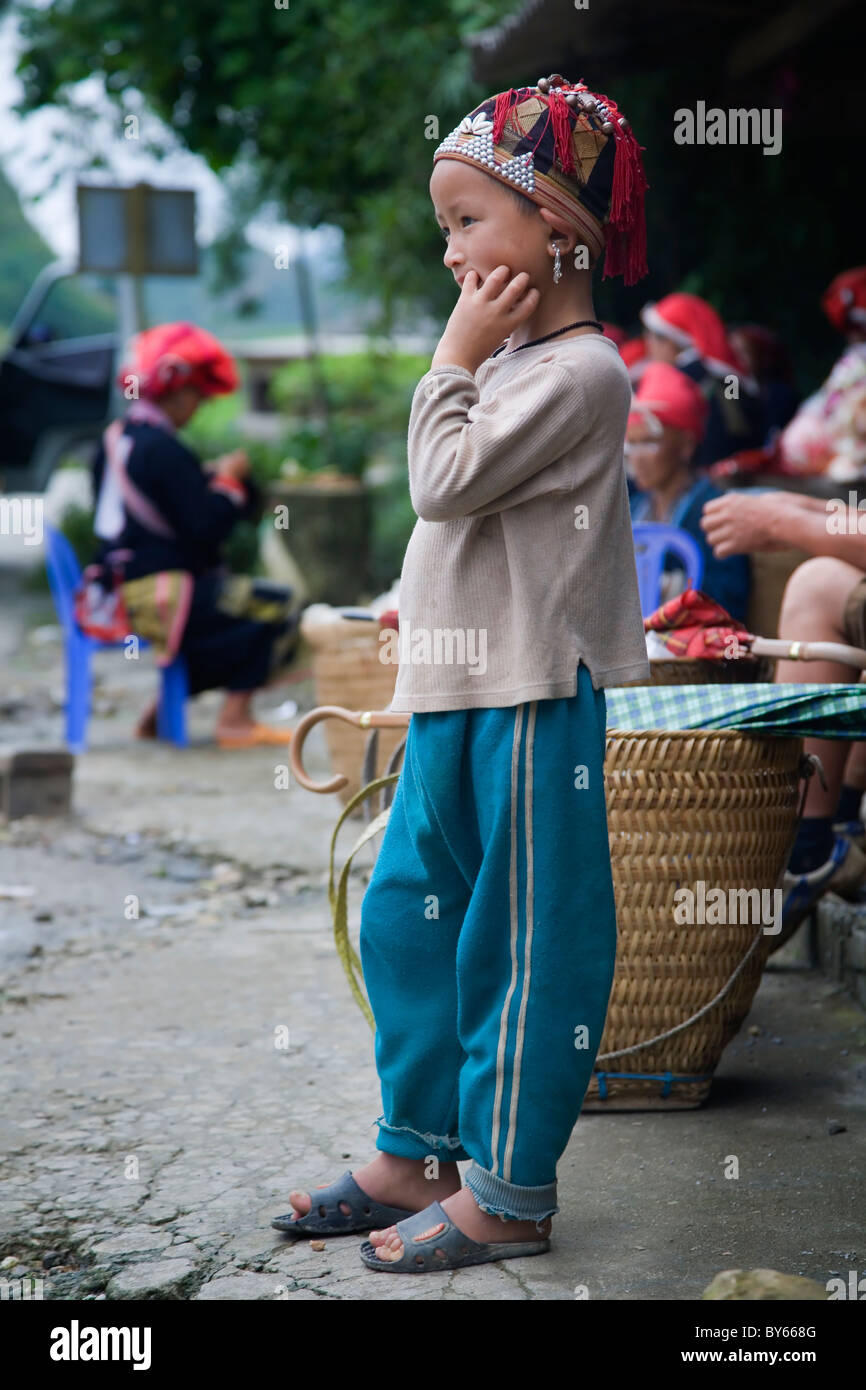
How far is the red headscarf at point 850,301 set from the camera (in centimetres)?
599

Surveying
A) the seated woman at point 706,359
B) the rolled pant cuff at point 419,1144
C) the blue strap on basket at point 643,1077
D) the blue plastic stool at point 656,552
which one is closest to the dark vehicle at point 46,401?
the seated woman at point 706,359

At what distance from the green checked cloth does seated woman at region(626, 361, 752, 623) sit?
152 centimetres

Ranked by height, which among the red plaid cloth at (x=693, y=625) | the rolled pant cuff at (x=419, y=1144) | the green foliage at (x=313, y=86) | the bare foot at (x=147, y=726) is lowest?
the rolled pant cuff at (x=419, y=1144)

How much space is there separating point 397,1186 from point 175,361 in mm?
4867

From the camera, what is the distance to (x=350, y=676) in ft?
15.5

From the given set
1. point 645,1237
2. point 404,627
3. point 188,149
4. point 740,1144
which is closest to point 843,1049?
point 740,1144

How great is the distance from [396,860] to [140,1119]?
0.93m

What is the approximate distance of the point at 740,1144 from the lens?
278 centimetres

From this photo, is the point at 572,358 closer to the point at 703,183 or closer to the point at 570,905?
the point at 570,905

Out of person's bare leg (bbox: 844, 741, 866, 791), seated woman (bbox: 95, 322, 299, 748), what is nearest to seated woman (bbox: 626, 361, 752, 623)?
person's bare leg (bbox: 844, 741, 866, 791)

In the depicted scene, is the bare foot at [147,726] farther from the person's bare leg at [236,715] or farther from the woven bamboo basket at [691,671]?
the woven bamboo basket at [691,671]

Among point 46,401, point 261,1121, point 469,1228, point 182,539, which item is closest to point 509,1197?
point 469,1228

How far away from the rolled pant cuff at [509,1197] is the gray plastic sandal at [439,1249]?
6cm

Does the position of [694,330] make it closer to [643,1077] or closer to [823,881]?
[823,881]
